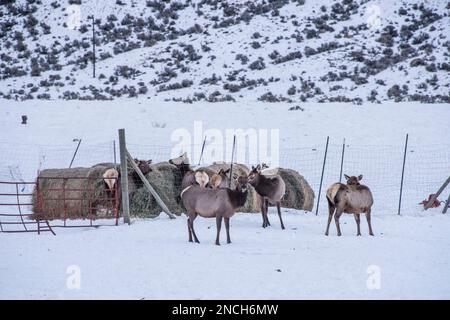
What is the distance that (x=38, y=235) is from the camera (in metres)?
13.1

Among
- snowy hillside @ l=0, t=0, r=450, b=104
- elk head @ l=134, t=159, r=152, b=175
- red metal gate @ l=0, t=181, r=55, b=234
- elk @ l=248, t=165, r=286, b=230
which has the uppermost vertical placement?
snowy hillside @ l=0, t=0, r=450, b=104

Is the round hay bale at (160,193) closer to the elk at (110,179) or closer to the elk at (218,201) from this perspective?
the elk at (110,179)

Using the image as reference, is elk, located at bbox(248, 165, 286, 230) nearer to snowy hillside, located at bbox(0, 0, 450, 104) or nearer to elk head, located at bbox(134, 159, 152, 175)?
elk head, located at bbox(134, 159, 152, 175)

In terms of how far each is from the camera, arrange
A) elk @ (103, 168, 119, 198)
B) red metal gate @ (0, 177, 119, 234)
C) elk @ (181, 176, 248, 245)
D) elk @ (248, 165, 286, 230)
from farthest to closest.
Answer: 1. elk @ (103, 168, 119, 198)
2. red metal gate @ (0, 177, 119, 234)
3. elk @ (248, 165, 286, 230)
4. elk @ (181, 176, 248, 245)

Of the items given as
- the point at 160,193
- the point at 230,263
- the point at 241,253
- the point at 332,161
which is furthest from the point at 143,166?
the point at 332,161

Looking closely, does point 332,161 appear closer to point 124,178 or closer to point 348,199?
point 348,199

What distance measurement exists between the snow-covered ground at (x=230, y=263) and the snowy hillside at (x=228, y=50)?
19.1 meters

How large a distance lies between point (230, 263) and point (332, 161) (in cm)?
1272

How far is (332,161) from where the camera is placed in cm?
2223

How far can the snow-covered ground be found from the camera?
8273mm

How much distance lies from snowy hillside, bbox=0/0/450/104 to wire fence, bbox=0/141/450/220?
9.90m

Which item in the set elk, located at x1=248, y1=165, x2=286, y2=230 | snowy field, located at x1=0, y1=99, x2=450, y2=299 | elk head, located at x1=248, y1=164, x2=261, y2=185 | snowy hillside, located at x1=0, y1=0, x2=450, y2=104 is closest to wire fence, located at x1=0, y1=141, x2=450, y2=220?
snowy field, located at x1=0, y1=99, x2=450, y2=299

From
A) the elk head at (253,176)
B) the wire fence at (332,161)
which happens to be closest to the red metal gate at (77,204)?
the elk head at (253,176)

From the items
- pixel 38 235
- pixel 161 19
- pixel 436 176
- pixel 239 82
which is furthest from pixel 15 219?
pixel 161 19
